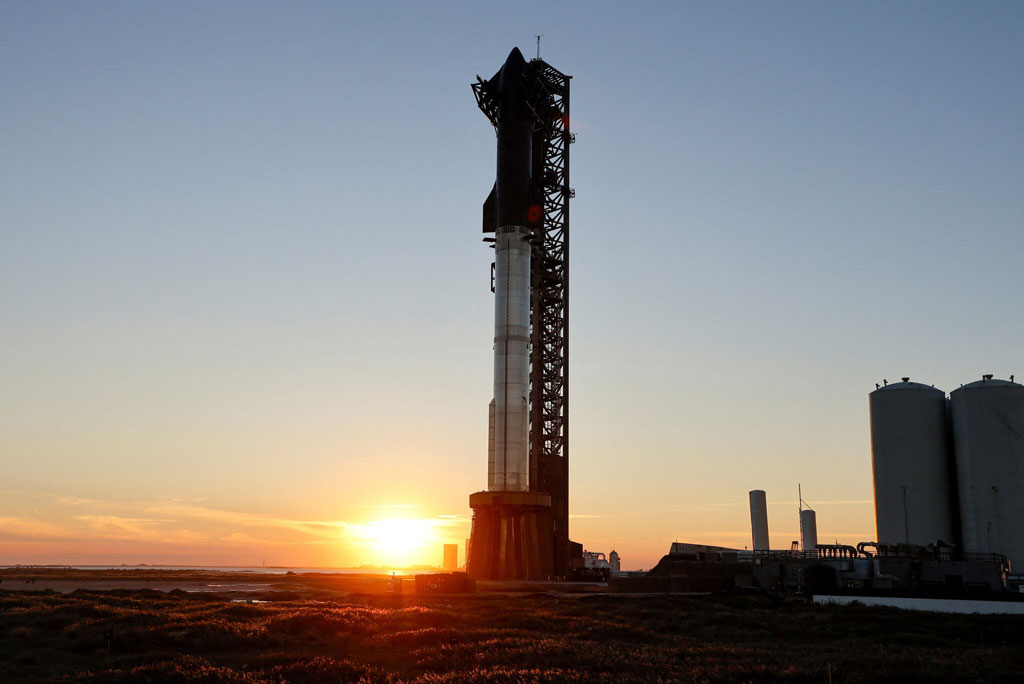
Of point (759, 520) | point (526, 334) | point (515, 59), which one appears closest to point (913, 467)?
point (759, 520)

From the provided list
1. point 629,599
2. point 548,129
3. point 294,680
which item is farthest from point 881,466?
point 294,680

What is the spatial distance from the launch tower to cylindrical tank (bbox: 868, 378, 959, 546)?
1181 inches

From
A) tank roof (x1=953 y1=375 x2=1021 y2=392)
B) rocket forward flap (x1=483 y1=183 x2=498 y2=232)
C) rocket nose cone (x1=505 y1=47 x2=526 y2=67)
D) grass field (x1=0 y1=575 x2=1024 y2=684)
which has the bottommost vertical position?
grass field (x1=0 y1=575 x2=1024 y2=684)

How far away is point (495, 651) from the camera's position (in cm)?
3506

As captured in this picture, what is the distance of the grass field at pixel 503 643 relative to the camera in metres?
30.5

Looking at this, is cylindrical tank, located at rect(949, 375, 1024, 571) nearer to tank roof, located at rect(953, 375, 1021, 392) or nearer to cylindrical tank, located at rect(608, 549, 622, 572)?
tank roof, located at rect(953, 375, 1021, 392)

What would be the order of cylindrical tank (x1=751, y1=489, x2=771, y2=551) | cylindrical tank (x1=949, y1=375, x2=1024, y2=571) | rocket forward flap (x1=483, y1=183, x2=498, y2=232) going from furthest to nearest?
cylindrical tank (x1=751, y1=489, x2=771, y2=551) < rocket forward flap (x1=483, y1=183, x2=498, y2=232) < cylindrical tank (x1=949, y1=375, x2=1024, y2=571)

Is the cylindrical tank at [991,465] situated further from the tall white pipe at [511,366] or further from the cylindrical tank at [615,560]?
the cylindrical tank at [615,560]

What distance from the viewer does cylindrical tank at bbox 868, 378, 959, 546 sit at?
80688mm

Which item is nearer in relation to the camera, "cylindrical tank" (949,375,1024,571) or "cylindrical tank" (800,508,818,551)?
"cylindrical tank" (949,375,1024,571)

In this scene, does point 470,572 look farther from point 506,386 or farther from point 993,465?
point 993,465

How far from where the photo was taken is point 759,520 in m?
101

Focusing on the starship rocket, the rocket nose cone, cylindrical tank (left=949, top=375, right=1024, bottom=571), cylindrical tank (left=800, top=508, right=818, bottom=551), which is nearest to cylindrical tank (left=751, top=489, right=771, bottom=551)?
cylindrical tank (left=800, top=508, right=818, bottom=551)

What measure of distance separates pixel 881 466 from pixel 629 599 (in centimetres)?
3373
